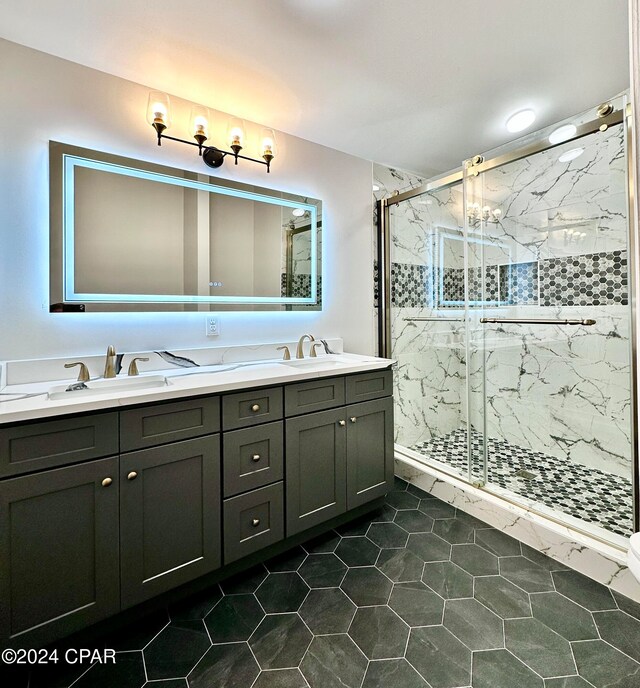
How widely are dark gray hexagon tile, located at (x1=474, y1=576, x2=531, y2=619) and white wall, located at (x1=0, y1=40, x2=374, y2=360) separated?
5.56ft

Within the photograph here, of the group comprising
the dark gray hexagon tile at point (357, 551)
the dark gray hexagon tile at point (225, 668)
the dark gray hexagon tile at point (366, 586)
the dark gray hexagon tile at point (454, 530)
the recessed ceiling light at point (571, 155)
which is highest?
the recessed ceiling light at point (571, 155)

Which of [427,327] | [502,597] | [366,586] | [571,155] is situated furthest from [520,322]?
[366,586]

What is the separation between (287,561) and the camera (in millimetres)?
1813

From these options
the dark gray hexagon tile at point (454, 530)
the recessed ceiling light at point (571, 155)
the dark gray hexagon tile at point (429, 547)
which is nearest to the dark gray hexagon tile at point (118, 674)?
the dark gray hexagon tile at point (429, 547)

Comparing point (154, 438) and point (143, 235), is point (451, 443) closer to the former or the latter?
point (154, 438)

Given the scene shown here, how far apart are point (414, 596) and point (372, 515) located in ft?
2.12

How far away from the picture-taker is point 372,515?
7.23 ft

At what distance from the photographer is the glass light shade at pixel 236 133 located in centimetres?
209

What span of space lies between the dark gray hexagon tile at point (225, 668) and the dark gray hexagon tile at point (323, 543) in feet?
2.00

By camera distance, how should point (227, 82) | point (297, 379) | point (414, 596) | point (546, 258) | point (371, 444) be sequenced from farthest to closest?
point (546, 258), point (371, 444), point (227, 82), point (297, 379), point (414, 596)

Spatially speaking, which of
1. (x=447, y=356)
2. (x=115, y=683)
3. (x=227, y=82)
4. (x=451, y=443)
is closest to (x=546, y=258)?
(x=447, y=356)

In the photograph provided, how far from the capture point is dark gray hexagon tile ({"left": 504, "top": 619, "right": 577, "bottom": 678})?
1233 millimetres

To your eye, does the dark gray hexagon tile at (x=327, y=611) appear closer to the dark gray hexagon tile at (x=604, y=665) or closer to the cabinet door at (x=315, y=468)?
the cabinet door at (x=315, y=468)

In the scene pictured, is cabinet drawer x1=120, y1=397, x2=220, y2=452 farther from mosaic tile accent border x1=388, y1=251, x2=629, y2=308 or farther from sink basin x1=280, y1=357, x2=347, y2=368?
mosaic tile accent border x1=388, y1=251, x2=629, y2=308
